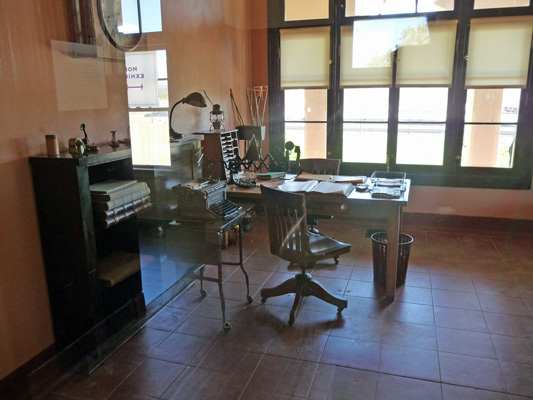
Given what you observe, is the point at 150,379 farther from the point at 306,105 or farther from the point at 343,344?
the point at 306,105

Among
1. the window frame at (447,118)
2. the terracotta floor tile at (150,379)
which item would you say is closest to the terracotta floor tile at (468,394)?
the terracotta floor tile at (150,379)

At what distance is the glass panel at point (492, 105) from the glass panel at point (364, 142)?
97cm

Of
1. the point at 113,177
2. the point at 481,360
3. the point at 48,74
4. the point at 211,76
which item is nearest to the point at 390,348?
the point at 481,360

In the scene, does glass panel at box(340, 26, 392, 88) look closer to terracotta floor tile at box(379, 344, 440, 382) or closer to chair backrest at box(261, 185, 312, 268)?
chair backrest at box(261, 185, 312, 268)

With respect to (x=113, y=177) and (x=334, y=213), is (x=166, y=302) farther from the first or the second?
(x=334, y=213)

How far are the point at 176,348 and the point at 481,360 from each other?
1.89 metres

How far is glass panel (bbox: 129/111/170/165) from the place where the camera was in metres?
3.16

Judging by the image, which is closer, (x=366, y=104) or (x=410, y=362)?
(x=410, y=362)

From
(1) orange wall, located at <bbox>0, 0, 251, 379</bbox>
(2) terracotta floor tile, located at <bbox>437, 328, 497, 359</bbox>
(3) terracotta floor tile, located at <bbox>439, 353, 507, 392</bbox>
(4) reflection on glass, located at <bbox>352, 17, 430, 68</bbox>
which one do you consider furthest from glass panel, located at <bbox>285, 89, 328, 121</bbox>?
(3) terracotta floor tile, located at <bbox>439, 353, 507, 392</bbox>

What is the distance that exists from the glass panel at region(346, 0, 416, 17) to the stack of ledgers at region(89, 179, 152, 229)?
11.8 feet

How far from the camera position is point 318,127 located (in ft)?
18.5

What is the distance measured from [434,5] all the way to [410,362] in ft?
13.3

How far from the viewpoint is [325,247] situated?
3225mm

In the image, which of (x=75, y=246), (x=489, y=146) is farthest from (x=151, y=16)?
(x=489, y=146)
